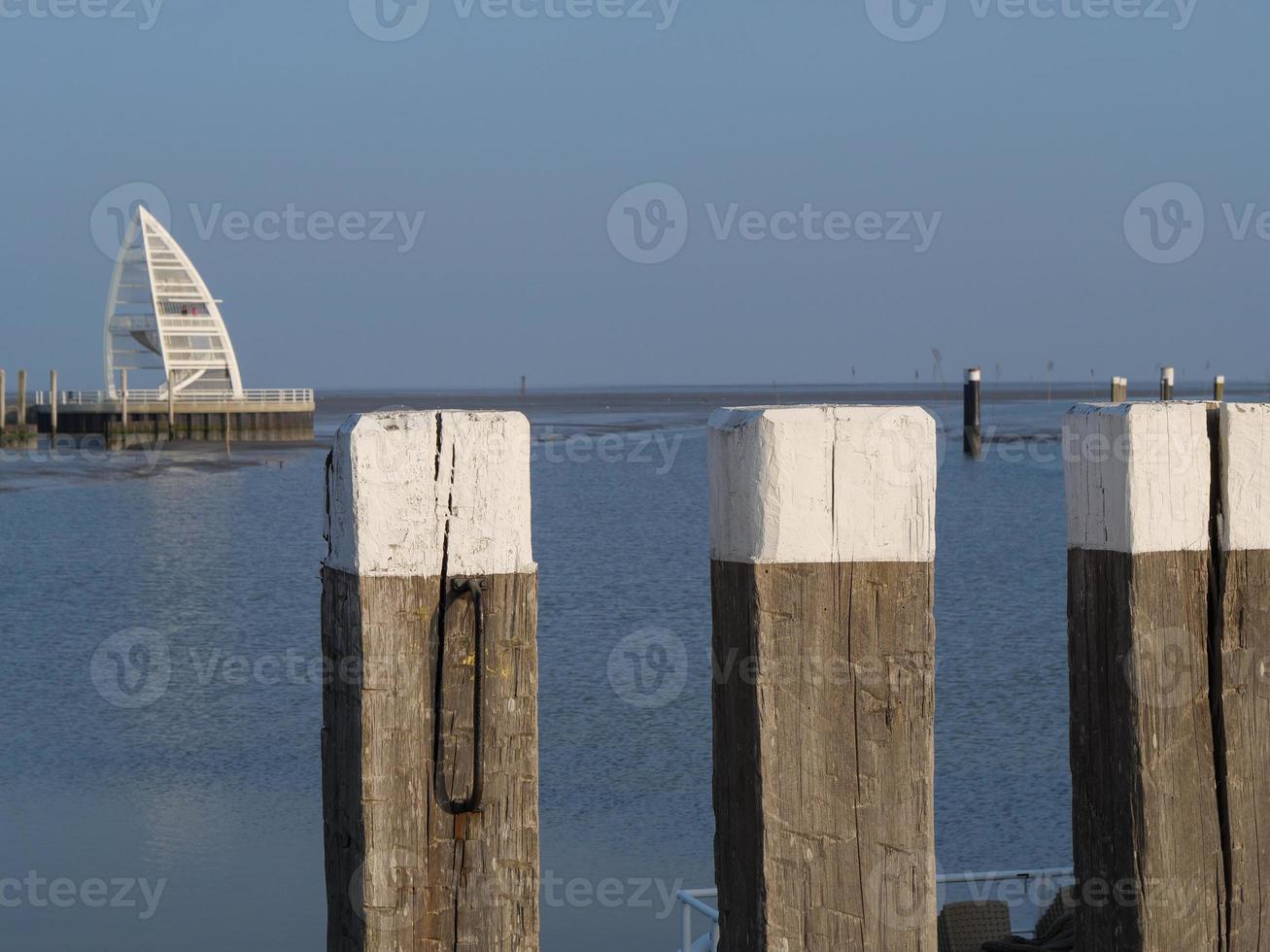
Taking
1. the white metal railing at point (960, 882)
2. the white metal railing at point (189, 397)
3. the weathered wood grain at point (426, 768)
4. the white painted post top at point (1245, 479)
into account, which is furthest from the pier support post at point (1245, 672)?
the white metal railing at point (189, 397)

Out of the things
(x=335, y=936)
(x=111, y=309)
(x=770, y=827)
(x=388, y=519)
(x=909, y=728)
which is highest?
(x=111, y=309)

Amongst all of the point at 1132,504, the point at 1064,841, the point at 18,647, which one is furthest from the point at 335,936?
the point at 18,647

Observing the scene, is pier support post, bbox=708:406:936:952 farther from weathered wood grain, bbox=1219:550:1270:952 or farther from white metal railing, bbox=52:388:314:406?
white metal railing, bbox=52:388:314:406

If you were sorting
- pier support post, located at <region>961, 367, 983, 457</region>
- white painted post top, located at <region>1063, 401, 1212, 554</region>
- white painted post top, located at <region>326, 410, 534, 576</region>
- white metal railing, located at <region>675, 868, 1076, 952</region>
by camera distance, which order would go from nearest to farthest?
white painted post top, located at <region>326, 410, 534, 576</region> → white painted post top, located at <region>1063, 401, 1212, 554</region> → white metal railing, located at <region>675, 868, 1076, 952</region> → pier support post, located at <region>961, 367, 983, 457</region>

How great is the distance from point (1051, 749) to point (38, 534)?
27663mm

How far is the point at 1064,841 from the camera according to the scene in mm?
10617

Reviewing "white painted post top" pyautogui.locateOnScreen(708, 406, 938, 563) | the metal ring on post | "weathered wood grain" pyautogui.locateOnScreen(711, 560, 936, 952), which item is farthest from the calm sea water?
"white painted post top" pyautogui.locateOnScreen(708, 406, 938, 563)

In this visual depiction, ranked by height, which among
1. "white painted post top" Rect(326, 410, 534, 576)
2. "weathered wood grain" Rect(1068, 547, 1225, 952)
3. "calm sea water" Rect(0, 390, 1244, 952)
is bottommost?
"calm sea water" Rect(0, 390, 1244, 952)

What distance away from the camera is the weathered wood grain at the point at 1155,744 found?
2.35 m

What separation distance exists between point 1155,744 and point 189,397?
217 ft

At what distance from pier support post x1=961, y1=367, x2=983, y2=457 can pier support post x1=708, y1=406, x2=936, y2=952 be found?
44.4 m

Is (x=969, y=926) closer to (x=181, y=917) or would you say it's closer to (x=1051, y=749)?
(x=181, y=917)

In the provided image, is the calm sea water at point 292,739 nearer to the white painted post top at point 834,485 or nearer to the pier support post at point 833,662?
the pier support post at point 833,662

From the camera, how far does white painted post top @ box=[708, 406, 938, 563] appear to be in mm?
2146
